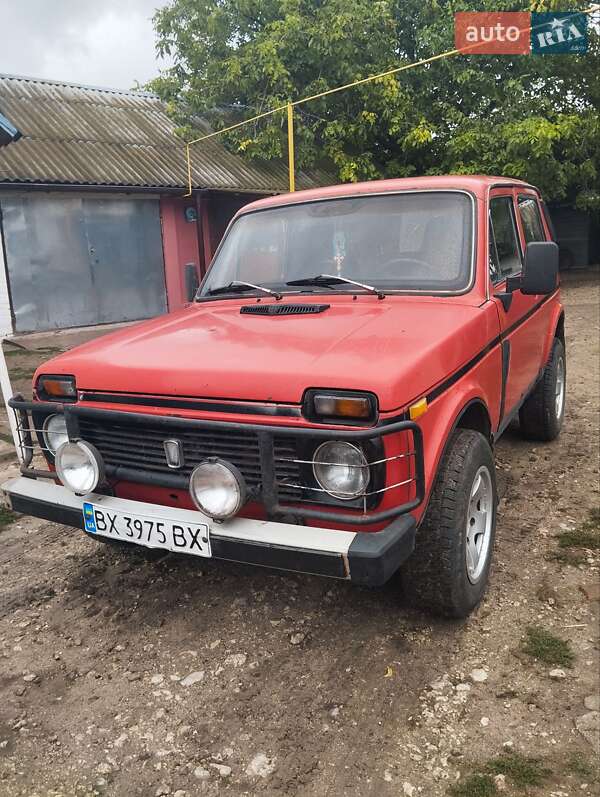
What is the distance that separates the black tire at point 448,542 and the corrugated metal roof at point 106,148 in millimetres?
10617

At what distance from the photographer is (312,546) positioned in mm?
2361

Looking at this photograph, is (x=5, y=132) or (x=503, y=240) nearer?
(x=503, y=240)

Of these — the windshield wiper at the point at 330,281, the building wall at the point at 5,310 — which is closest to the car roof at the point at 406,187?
the windshield wiper at the point at 330,281

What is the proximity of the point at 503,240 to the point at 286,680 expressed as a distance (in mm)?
2724

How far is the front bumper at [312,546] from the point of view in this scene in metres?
2.30

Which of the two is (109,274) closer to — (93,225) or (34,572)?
(93,225)

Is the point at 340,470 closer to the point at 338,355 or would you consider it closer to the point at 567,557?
the point at 338,355

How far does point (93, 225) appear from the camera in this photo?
12.8 metres

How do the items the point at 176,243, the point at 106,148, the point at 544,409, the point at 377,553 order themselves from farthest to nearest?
the point at 176,243, the point at 106,148, the point at 544,409, the point at 377,553

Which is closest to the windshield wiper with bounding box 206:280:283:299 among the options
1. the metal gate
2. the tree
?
the metal gate

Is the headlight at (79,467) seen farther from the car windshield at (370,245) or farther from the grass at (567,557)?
the grass at (567,557)

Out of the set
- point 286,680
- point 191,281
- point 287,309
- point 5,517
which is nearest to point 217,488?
point 286,680

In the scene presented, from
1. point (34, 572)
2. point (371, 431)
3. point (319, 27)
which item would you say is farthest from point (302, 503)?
point (319, 27)

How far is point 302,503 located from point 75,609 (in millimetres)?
1492
